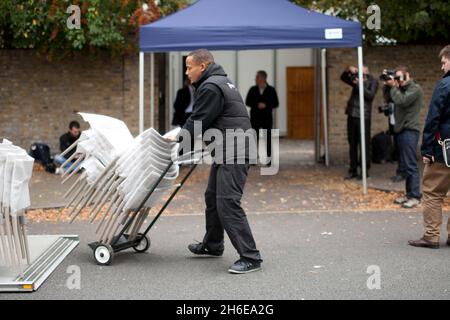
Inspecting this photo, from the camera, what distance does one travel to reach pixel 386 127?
15.6 meters

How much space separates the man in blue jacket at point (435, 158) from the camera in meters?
7.76

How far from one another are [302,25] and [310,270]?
5.34m

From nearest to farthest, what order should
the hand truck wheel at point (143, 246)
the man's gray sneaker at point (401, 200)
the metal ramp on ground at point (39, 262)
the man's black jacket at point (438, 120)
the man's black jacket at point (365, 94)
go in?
the metal ramp on ground at point (39, 262)
the man's black jacket at point (438, 120)
the hand truck wheel at point (143, 246)
the man's gray sneaker at point (401, 200)
the man's black jacket at point (365, 94)

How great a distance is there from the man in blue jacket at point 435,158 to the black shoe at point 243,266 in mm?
2064

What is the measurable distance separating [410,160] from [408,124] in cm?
52

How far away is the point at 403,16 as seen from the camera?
13547mm

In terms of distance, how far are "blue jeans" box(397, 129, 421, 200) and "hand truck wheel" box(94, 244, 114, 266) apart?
16.3 ft

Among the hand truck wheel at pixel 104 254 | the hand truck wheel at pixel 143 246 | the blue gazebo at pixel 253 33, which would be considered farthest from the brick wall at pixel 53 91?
the hand truck wheel at pixel 104 254

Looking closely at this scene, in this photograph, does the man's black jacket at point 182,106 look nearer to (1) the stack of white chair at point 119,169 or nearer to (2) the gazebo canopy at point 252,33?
(2) the gazebo canopy at point 252,33

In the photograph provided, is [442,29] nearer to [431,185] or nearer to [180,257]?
[431,185]

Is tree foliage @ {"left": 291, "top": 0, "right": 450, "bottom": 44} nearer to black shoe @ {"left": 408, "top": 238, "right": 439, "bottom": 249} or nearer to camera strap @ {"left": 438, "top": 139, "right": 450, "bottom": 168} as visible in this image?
camera strap @ {"left": 438, "top": 139, "right": 450, "bottom": 168}

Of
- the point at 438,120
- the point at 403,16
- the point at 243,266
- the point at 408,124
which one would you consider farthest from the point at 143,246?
the point at 403,16
